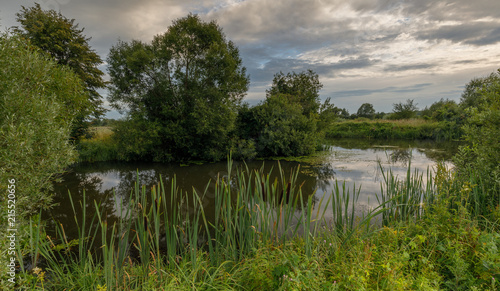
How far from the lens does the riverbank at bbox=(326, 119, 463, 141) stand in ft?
76.8

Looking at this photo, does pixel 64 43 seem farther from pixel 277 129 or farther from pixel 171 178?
pixel 277 129

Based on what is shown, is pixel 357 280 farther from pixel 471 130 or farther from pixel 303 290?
pixel 471 130

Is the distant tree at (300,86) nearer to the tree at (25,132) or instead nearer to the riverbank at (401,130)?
the riverbank at (401,130)

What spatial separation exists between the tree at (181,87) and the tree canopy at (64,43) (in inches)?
101

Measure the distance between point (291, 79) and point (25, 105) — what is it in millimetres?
A: 20436

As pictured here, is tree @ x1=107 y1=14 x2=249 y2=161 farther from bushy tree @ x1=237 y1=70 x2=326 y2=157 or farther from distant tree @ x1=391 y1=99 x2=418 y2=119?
distant tree @ x1=391 y1=99 x2=418 y2=119

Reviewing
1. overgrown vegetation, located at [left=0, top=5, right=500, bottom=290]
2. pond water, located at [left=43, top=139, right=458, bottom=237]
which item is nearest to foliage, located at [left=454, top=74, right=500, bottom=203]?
overgrown vegetation, located at [left=0, top=5, right=500, bottom=290]

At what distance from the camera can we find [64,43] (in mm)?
15359

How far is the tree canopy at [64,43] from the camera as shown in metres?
14.0

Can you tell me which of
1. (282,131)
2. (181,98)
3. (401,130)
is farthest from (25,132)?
(401,130)

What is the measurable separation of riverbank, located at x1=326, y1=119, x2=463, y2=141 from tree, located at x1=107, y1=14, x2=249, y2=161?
14.0m

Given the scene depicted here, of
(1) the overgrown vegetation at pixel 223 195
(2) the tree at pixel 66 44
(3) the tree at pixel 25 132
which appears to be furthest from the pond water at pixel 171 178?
(2) the tree at pixel 66 44

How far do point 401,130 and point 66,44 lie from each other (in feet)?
105

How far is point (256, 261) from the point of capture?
2.51m
